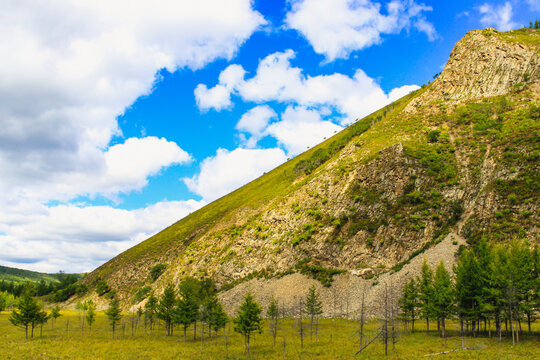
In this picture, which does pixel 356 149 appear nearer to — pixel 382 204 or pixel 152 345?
pixel 382 204

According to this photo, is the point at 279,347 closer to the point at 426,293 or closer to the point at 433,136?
the point at 426,293

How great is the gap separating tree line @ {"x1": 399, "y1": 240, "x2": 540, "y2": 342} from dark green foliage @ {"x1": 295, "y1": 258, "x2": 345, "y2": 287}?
2310 cm

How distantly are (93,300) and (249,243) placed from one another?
77459mm

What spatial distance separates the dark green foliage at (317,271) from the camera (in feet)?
255

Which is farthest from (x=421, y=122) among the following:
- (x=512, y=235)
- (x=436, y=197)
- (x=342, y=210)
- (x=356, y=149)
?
(x=512, y=235)

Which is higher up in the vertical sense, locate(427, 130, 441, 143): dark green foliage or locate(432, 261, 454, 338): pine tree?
locate(427, 130, 441, 143): dark green foliage

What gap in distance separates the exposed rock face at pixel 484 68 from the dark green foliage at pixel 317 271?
7845 centimetres

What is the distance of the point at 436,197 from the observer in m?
81.3

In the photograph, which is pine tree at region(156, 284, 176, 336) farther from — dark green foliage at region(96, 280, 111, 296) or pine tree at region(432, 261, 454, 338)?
dark green foliage at region(96, 280, 111, 296)

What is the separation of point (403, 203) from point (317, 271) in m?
30.2

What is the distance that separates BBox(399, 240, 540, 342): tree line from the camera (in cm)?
4281

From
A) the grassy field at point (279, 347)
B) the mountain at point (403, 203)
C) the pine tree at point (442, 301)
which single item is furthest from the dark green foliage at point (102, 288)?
the pine tree at point (442, 301)

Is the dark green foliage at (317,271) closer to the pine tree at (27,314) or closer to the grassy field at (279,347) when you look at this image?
the grassy field at (279,347)

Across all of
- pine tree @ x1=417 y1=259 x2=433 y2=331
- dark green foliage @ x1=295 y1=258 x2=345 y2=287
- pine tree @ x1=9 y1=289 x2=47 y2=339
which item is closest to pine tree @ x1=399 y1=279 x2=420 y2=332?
pine tree @ x1=417 y1=259 x2=433 y2=331
